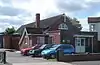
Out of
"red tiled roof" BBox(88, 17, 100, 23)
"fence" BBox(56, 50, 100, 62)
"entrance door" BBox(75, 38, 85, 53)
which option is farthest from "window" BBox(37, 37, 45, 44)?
"fence" BBox(56, 50, 100, 62)

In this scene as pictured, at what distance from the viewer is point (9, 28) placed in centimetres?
9144

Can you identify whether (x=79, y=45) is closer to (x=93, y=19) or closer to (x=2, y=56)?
(x=93, y=19)

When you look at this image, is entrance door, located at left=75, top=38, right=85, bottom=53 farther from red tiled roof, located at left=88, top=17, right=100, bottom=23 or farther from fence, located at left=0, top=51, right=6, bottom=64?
fence, located at left=0, top=51, right=6, bottom=64

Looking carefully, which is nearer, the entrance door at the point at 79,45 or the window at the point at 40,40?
the entrance door at the point at 79,45

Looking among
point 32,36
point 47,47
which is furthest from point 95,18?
point 47,47

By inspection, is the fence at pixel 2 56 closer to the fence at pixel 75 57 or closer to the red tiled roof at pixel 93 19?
the fence at pixel 75 57

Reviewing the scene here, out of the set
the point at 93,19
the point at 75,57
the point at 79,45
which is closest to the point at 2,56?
the point at 75,57

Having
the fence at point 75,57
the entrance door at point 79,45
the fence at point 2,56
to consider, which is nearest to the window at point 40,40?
the entrance door at point 79,45

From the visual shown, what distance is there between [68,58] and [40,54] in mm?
6504

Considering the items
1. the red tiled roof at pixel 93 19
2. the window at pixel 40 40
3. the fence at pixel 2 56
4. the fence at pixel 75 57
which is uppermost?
the red tiled roof at pixel 93 19

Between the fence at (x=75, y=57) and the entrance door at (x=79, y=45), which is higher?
the entrance door at (x=79, y=45)

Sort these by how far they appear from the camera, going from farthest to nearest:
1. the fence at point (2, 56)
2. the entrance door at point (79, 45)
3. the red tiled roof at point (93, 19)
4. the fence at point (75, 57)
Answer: the red tiled roof at point (93, 19), the entrance door at point (79, 45), the fence at point (75, 57), the fence at point (2, 56)

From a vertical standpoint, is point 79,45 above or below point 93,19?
below

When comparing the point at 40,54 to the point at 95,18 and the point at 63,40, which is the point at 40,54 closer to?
the point at 63,40
